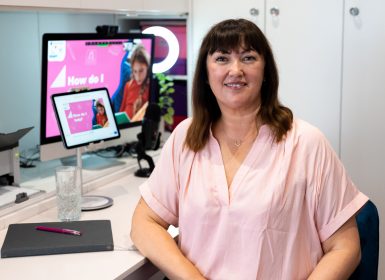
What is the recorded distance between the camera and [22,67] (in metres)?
2.50

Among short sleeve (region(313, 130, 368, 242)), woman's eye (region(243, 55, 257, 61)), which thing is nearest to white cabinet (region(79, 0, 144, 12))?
woman's eye (region(243, 55, 257, 61))

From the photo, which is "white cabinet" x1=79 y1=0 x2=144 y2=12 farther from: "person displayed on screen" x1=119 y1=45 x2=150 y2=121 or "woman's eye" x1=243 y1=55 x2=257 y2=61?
"woman's eye" x1=243 y1=55 x2=257 y2=61

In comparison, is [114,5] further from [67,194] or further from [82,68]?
[67,194]

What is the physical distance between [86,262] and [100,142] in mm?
700

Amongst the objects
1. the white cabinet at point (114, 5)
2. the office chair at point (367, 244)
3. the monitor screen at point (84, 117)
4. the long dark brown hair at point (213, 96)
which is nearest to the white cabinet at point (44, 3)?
the white cabinet at point (114, 5)

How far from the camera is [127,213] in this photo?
6.70 ft

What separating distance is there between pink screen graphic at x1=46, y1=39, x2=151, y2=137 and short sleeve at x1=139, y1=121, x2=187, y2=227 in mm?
632

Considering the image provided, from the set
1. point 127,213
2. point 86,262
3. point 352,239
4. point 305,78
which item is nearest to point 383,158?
point 305,78

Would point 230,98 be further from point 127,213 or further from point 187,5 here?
point 187,5

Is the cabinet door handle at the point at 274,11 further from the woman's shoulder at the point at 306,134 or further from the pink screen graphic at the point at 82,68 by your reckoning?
the woman's shoulder at the point at 306,134

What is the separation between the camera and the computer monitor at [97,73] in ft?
7.30

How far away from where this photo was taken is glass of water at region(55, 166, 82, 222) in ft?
6.37

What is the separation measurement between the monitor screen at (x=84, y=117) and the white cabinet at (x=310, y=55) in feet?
2.71

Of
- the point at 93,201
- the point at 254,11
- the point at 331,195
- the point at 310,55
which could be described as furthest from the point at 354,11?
the point at 93,201
